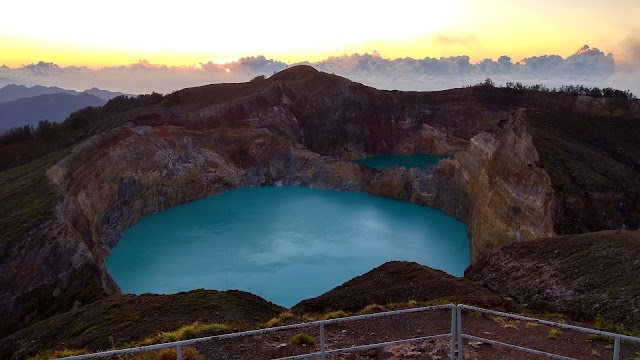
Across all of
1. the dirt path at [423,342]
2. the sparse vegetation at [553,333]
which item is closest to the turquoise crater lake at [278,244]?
the dirt path at [423,342]

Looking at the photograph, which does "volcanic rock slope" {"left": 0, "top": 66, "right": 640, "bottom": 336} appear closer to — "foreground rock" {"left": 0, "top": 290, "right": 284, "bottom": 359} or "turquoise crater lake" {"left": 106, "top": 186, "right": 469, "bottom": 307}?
"turquoise crater lake" {"left": 106, "top": 186, "right": 469, "bottom": 307}

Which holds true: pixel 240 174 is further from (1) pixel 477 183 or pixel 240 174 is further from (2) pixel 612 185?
(2) pixel 612 185

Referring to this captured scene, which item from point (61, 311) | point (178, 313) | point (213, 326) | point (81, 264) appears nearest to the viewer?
point (213, 326)

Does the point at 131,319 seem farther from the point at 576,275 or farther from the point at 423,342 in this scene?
the point at 576,275

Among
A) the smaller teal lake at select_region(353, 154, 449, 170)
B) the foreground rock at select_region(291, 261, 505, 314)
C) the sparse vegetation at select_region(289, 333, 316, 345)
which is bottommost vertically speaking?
the smaller teal lake at select_region(353, 154, 449, 170)

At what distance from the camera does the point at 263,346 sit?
1214 centimetres

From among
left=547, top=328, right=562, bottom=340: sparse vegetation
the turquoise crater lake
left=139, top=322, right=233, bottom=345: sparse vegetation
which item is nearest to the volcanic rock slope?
the turquoise crater lake

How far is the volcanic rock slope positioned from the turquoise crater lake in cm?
255

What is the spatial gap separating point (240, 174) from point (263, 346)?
182ft

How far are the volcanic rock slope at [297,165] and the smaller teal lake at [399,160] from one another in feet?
6.87

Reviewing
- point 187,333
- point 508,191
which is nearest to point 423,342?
point 187,333

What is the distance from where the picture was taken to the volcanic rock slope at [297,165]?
92.7 ft

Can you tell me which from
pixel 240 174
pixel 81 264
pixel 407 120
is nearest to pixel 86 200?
pixel 81 264

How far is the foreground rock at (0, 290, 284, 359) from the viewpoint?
16391 mm
